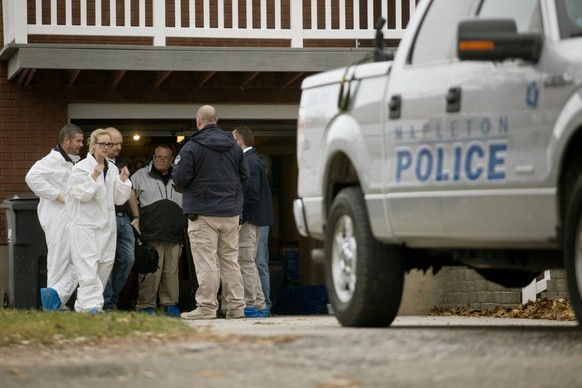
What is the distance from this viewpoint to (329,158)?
31.1ft

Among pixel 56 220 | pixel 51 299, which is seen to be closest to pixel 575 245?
pixel 51 299

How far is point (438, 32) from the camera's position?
8.66 m

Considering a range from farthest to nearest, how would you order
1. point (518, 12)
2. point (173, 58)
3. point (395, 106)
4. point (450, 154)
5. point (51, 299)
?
1. point (173, 58)
2. point (51, 299)
3. point (395, 106)
4. point (450, 154)
5. point (518, 12)

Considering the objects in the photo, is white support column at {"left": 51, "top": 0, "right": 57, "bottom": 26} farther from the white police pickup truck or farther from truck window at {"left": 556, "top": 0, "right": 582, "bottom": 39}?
truck window at {"left": 556, "top": 0, "right": 582, "bottom": 39}

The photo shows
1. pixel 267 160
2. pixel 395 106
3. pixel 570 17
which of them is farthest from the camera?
pixel 267 160

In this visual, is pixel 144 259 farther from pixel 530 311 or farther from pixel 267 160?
pixel 267 160

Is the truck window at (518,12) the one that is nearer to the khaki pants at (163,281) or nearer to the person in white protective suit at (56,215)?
the person in white protective suit at (56,215)

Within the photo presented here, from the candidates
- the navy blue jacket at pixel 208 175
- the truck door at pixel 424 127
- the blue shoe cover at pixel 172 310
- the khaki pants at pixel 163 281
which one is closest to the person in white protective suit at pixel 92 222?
the navy blue jacket at pixel 208 175

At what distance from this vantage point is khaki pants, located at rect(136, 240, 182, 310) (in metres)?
15.8

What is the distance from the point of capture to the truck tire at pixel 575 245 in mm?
7199

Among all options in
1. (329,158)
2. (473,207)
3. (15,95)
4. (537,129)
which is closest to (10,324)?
(329,158)

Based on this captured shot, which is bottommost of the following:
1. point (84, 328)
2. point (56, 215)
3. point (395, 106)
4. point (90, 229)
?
point (84, 328)

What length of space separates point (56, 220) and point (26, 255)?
1.51 metres

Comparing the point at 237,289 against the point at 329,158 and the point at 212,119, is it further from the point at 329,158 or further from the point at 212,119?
the point at 329,158
